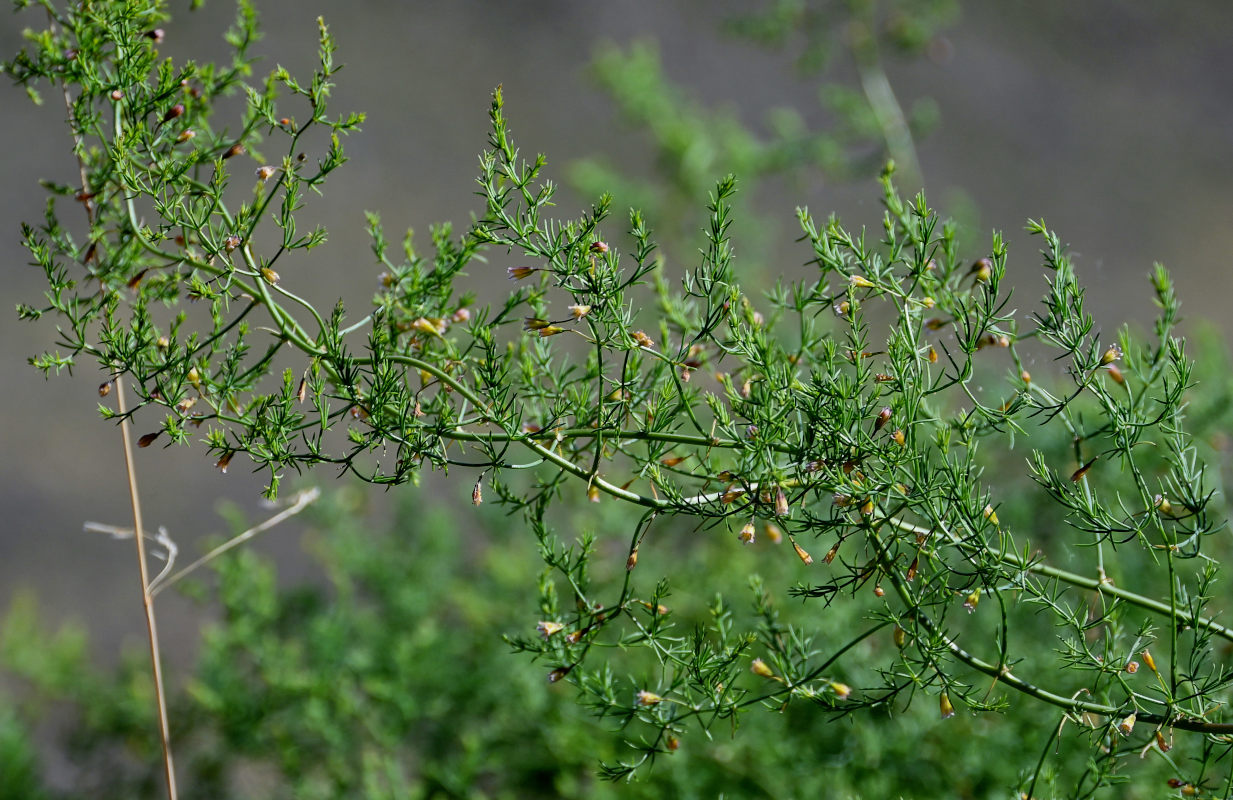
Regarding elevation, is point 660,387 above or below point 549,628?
above

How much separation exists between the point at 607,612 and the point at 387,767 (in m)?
0.53

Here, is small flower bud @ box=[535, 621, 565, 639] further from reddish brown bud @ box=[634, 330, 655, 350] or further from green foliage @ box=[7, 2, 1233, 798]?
reddish brown bud @ box=[634, 330, 655, 350]

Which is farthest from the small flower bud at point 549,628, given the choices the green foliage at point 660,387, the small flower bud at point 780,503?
the small flower bud at point 780,503

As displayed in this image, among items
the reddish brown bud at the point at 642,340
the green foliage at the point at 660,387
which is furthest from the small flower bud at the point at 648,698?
the reddish brown bud at the point at 642,340

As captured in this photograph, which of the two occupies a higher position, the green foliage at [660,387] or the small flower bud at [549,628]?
the green foliage at [660,387]

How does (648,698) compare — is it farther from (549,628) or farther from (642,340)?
(642,340)

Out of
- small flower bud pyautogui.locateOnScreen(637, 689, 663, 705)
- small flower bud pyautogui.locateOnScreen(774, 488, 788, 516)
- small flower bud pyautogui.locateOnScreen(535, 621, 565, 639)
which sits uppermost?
small flower bud pyautogui.locateOnScreen(774, 488, 788, 516)

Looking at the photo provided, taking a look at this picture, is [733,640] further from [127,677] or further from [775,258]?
[775,258]

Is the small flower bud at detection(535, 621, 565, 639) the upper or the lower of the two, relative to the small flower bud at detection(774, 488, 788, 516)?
lower

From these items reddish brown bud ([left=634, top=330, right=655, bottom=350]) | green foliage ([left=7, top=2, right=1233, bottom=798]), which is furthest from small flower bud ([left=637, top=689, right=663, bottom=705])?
reddish brown bud ([left=634, top=330, right=655, bottom=350])

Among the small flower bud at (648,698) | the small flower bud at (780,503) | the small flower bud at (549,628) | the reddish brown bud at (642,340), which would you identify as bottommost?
the small flower bud at (648,698)

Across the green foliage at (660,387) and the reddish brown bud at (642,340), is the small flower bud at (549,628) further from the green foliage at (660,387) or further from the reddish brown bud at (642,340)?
the reddish brown bud at (642,340)

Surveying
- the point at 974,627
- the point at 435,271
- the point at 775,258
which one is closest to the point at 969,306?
the point at 435,271

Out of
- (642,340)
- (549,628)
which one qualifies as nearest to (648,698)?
(549,628)
